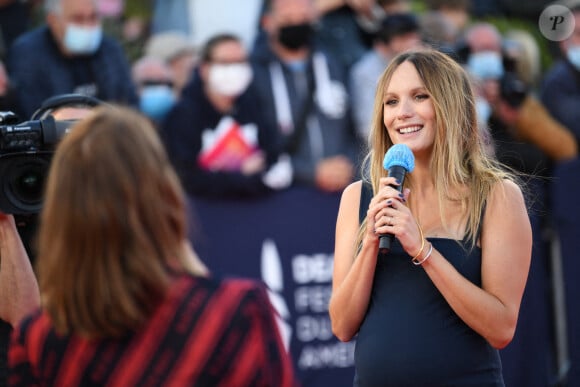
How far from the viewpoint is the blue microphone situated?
11.4 feet

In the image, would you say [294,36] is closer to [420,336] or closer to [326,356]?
[326,356]

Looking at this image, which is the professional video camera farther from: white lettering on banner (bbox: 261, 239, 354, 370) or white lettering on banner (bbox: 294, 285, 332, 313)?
white lettering on banner (bbox: 294, 285, 332, 313)

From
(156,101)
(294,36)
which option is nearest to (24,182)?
(156,101)

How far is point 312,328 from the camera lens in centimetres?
730

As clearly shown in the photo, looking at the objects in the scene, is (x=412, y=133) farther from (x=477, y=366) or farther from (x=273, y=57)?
(x=273, y=57)

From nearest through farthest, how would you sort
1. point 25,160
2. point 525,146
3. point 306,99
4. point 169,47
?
point 25,160
point 306,99
point 525,146
point 169,47

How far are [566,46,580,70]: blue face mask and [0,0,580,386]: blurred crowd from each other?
1cm

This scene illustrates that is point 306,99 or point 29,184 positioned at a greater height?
point 29,184

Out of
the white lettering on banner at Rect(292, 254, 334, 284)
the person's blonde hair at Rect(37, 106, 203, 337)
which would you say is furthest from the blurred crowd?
the person's blonde hair at Rect(37, 106, 203, 337)

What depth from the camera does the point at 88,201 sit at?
8.27ft

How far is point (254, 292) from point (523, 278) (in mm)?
1407

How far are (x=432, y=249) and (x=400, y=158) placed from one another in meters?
0.32

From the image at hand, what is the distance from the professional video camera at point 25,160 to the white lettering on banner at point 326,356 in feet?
12.5

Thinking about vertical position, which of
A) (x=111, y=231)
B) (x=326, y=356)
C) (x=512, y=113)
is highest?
(x=111, y=231)
